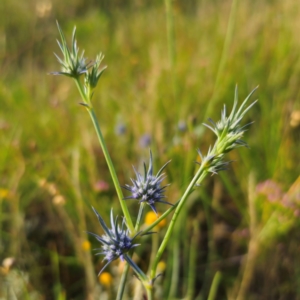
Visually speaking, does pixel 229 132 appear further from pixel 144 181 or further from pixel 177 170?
pixel 177 170

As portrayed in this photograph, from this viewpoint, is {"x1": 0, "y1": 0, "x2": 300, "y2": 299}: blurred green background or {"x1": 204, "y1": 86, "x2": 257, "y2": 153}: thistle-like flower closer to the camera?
{"x1": 204, "y1": 86, "x2": 257, "y2": 153}: thistle-like flower

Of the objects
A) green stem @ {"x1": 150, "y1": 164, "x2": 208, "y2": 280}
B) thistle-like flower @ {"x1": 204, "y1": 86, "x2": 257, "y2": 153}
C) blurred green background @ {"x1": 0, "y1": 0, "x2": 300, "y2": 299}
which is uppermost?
blurred green background @ {"x1": 0, "y1": 0, "x2": 300, "y2": 299}

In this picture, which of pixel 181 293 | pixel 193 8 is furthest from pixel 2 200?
pixel 193 8

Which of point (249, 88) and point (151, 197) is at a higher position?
point (249, 88)

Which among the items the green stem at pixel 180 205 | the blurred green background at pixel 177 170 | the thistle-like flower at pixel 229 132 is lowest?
the green stem at pixel 180 205

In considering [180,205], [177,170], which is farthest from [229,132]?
[177,170]

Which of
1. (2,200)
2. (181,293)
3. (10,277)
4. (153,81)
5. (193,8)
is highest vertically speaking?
(193,8)

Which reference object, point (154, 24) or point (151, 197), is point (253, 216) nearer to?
point (151, 197)

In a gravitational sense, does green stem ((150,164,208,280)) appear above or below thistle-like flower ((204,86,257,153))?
below
